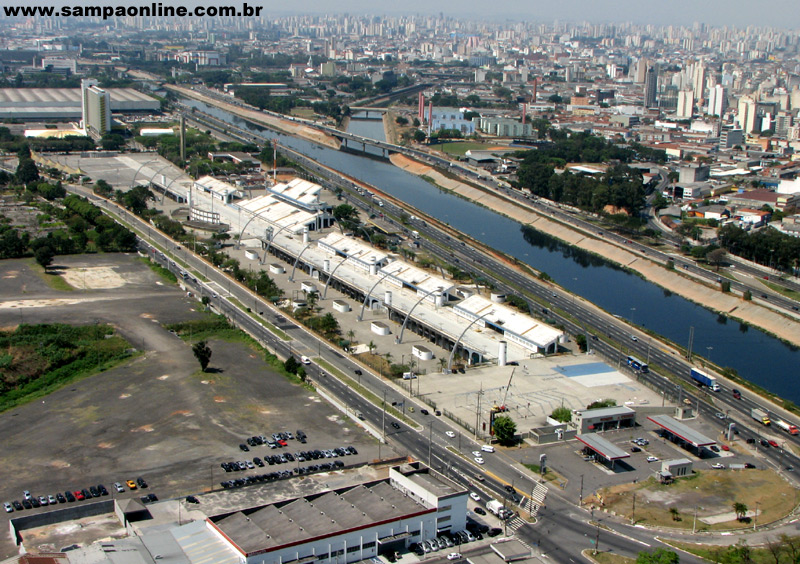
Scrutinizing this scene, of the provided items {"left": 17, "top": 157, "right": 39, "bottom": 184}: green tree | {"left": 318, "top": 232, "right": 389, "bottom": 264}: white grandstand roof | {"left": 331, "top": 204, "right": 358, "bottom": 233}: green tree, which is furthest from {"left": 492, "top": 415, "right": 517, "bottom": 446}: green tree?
{"left": 17, "top": 157, "right": 39, "bottom": 184}: green tree

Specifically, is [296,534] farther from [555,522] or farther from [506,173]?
[506,173]

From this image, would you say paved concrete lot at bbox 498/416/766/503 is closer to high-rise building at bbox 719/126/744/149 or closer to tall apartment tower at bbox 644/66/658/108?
high-rise building at bbox 719/126/744/149

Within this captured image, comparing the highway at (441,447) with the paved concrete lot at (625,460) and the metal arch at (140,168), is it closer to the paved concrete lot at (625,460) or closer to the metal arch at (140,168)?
the paved concrete lot at (625,460)

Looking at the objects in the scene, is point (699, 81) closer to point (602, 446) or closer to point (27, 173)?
point (27, 173)

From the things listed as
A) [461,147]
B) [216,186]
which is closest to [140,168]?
[216,186]

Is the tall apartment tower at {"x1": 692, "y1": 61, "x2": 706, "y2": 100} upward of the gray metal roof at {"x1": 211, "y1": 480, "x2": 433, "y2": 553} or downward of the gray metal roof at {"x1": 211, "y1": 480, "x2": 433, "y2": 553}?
upward

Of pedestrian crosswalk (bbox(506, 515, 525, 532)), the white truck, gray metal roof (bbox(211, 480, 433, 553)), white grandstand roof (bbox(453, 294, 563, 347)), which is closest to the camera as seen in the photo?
gray metal roof (bbox(211, 480, 433, 553))
